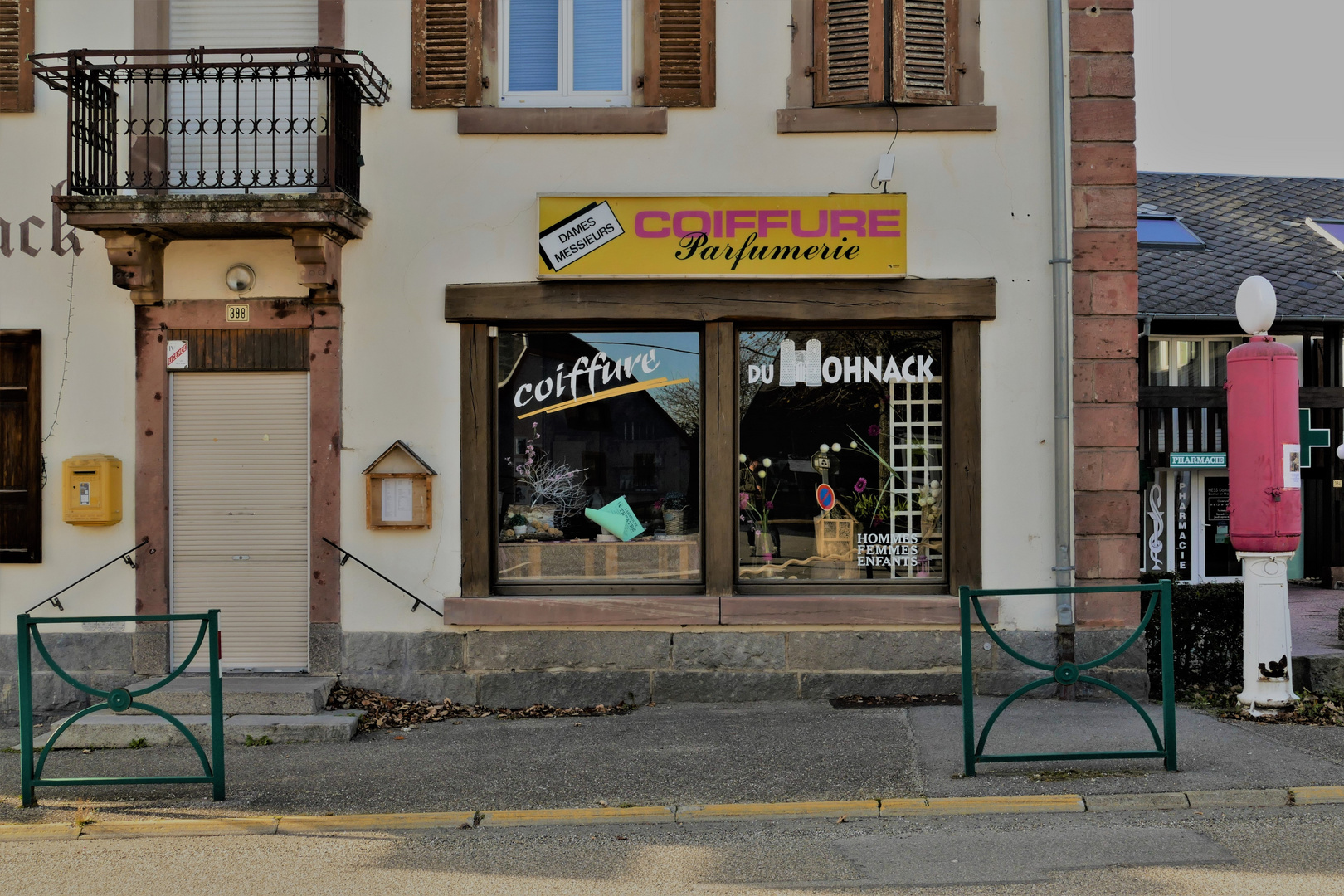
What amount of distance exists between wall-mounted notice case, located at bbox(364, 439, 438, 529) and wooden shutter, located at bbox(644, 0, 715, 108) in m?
3.15

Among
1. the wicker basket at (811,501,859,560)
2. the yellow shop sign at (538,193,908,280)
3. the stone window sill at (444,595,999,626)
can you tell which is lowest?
the stone window sill at (444,595,999,626)

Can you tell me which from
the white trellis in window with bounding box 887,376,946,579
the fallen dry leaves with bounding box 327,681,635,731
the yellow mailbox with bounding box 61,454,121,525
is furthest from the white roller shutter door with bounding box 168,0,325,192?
the white trellis in window with bounding box 887,376,946,579

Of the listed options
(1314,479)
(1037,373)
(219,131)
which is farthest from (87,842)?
(1314,479)

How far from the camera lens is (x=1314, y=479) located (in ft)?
61.7

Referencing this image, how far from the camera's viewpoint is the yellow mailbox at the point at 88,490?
8336 mm

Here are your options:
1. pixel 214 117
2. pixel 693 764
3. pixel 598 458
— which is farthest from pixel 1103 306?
pixel 214 117

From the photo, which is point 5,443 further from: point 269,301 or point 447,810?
point 447,810

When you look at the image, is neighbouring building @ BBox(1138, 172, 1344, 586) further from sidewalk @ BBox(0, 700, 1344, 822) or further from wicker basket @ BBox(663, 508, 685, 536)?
sidewalk @ BBox(0, 700, 1344, 822)

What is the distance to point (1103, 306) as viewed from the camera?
838 cm

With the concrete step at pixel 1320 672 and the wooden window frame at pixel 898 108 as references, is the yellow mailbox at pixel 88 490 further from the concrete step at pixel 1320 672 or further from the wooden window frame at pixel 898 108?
the concrete step at pixel 1320 672

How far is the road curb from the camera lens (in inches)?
228

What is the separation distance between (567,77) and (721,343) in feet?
7.50

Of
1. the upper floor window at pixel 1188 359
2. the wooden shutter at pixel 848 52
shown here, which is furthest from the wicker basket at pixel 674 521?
the upper floor window at pixel 1188 359

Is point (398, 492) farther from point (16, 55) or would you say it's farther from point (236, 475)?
point (16, 55)
